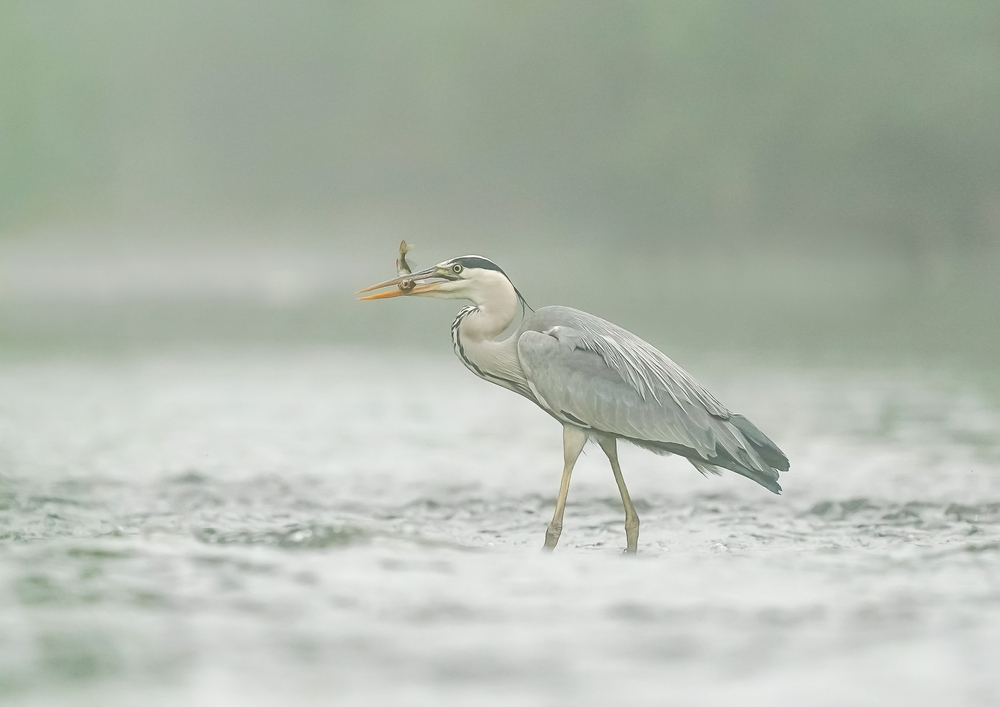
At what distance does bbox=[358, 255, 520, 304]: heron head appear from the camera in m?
6.78

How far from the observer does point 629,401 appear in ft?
21.8

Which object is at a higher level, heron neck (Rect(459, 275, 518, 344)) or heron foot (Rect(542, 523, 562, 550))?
heron neck (Rect(459, 275, 518, 344))

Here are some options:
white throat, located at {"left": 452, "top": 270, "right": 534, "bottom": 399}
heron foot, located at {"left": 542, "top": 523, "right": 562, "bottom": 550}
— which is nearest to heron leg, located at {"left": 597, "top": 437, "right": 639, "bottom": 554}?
heron foot, located at {"left": 542, "top": 523, "right": 562, "bottom": 550}

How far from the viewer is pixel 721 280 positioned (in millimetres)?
45125

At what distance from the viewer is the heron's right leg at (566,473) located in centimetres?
661

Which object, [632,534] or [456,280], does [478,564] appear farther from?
[456,280]

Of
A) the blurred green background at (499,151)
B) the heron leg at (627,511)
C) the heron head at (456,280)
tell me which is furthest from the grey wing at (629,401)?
the blurred green background at (499,151)

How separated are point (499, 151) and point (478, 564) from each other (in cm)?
Result: 5596

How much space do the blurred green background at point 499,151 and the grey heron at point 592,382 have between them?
24.3 m

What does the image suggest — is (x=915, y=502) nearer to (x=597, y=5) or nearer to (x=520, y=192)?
(x=520, y=192)

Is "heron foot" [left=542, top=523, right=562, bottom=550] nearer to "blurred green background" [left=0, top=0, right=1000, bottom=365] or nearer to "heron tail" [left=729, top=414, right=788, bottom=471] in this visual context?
"heron tail" [left=729, top=414, right=788, bottom=471]

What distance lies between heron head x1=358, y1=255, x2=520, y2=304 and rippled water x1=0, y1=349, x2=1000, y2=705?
1.27m

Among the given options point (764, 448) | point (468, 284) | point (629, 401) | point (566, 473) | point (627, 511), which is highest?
point (468, 284)

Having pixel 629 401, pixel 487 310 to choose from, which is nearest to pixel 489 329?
pixel 487 310
